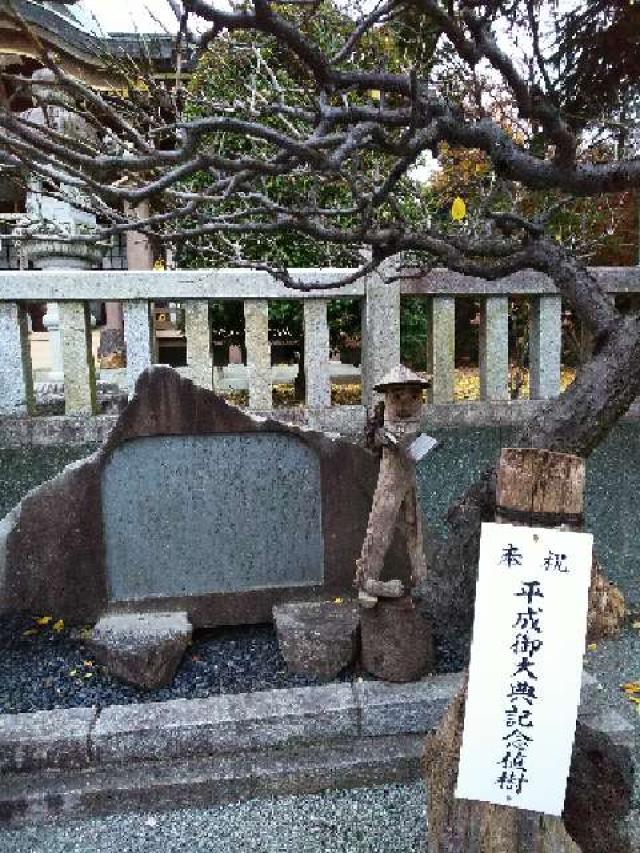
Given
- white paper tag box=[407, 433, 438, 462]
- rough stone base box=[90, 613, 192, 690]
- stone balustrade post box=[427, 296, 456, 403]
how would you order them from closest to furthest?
white paper tag box=[407, 433, 438, 462] → rough stone base box=[90, 613, 192, 690] → stone balustrade post box=[427, 296, 456, 403]

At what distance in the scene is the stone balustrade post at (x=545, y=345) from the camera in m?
4.13

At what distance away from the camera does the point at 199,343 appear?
12.4ft

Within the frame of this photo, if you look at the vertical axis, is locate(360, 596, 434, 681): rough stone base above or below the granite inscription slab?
below

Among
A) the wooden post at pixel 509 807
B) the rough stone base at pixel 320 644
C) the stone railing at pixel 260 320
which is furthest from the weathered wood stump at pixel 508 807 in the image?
the stone railing at pixel 260 320

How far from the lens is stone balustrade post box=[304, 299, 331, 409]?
12.6 feet

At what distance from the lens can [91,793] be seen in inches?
89.0

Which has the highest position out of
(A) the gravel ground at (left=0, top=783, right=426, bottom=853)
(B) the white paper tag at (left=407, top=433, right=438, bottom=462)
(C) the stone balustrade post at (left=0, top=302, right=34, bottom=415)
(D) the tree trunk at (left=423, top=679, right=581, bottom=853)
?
(C) the stone balustrade post at (left=0, top=302, right=34, bottom=415)

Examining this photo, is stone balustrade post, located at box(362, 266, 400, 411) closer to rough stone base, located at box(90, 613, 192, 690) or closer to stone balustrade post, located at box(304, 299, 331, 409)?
stone balustrade post, located at box(304, 299, 331, 409)

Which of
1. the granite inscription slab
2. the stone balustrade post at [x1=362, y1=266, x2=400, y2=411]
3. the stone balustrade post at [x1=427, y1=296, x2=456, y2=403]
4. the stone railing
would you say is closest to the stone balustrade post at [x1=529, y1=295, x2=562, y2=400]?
the stone railing

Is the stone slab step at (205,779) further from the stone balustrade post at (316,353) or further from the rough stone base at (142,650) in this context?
the stone balustrade post at (316,353)

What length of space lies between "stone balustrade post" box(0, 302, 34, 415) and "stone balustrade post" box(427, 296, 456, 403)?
241 centimetres

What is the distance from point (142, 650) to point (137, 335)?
→ 1.84m

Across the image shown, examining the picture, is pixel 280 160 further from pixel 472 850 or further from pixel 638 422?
pixel 638 422

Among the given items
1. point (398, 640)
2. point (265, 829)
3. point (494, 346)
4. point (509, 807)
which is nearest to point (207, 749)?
point (265, 829)
